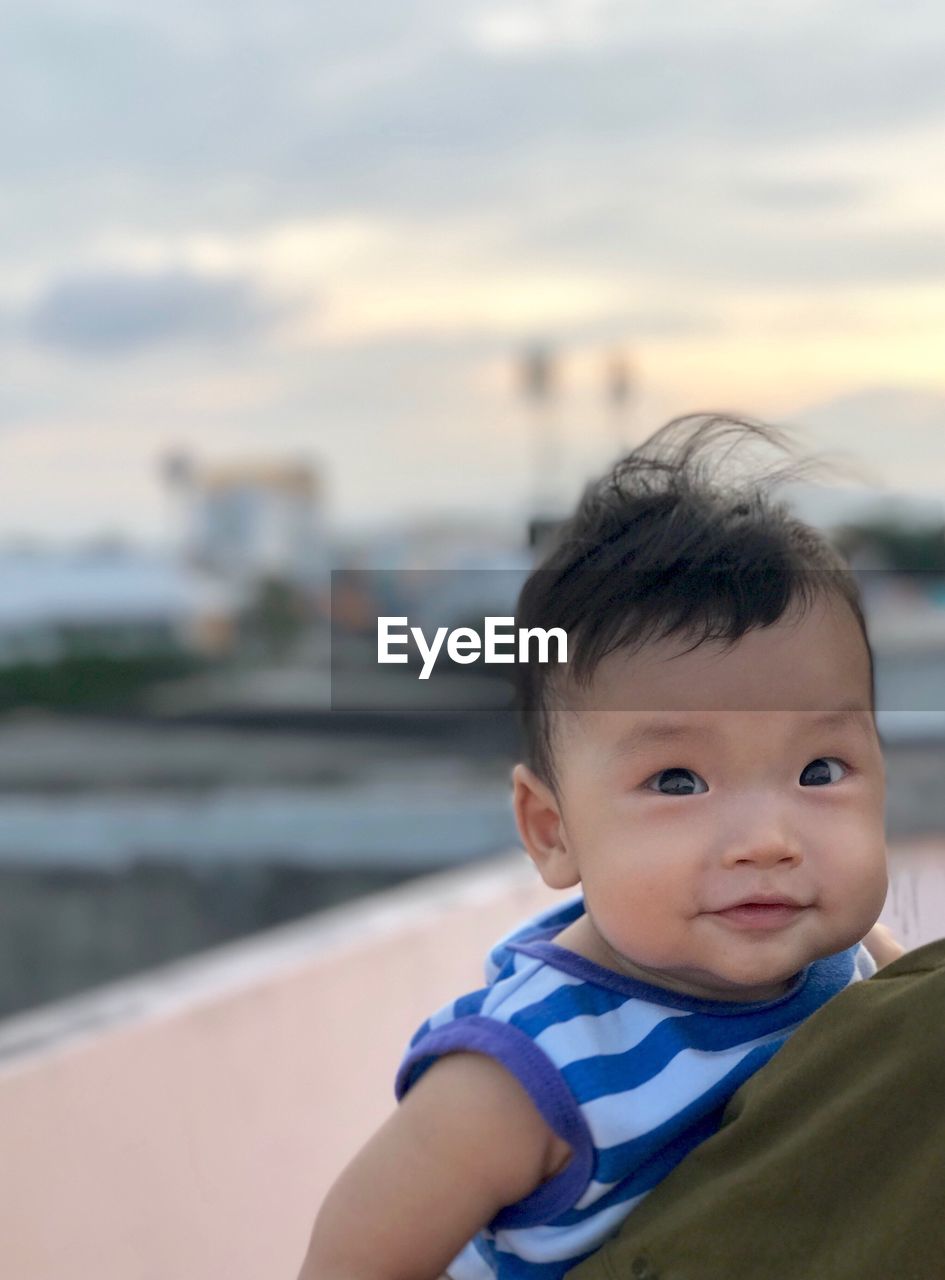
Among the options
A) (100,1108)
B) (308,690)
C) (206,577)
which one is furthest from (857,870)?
(206,577)

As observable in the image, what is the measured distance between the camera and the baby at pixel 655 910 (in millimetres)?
677

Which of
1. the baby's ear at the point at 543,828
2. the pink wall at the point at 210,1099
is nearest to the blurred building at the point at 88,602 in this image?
the pink wall at the point at 210,1099

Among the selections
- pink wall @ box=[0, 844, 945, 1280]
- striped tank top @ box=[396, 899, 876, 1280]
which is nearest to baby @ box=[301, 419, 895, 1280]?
striped tank top @ box=[396, 899, 876, 1280]

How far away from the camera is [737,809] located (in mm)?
687

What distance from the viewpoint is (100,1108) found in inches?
60.1

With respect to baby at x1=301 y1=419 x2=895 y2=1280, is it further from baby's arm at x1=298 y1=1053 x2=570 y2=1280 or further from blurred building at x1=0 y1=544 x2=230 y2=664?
blurred building at x1=0 y1=544 x2=230 y2=664

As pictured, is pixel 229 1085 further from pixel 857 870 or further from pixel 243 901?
pixel 243 901

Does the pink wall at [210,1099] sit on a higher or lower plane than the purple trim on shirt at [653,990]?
lower

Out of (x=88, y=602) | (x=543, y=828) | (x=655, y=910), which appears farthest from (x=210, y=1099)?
(x=88, y=602)

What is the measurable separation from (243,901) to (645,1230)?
516cm

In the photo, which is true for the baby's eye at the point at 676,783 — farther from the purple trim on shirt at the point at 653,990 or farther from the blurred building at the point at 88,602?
the blurred building at the point at 88,602

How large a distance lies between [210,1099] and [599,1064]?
3.33 feet

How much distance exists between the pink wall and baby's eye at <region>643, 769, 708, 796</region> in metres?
0.87

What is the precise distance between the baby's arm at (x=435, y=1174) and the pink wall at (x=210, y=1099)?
31.0 inches
